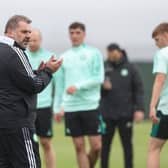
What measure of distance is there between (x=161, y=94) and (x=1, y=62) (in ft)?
9.16

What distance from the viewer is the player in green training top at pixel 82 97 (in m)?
13.5

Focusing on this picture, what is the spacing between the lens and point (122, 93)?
48.1 ft

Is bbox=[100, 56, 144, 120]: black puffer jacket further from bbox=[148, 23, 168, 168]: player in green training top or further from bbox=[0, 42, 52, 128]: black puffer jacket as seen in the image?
bbox=[0, 42, 52, 128]: black puffer jacket

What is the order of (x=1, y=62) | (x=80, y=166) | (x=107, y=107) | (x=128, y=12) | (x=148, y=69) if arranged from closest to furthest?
(x=1, y=62)
(x=80, y=166)
(x=107, y=107)
(x=128, y=12)
(x=148, y=69)

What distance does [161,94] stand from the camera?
38.9ft

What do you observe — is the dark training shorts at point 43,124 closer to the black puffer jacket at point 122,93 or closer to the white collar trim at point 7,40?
the black puffer jacket at point 122,93

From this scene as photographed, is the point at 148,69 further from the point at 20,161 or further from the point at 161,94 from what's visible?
the point at 20,161

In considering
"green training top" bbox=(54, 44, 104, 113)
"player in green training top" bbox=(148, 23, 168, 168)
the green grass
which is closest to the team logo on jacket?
"green training top" bbox=(54, 44, 104, 113)

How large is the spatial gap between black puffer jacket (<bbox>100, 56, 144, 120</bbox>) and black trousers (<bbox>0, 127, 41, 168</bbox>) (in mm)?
4715

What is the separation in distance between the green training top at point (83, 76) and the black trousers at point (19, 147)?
141 inches

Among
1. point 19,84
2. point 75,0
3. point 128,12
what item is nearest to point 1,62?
point 19,84

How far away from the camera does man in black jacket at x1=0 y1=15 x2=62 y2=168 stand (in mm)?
9750

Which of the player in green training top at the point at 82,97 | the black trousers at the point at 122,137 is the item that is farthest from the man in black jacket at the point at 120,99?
the player in green training top at the point at 82,97

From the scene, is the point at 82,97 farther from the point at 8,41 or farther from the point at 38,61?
the point at 8,41
